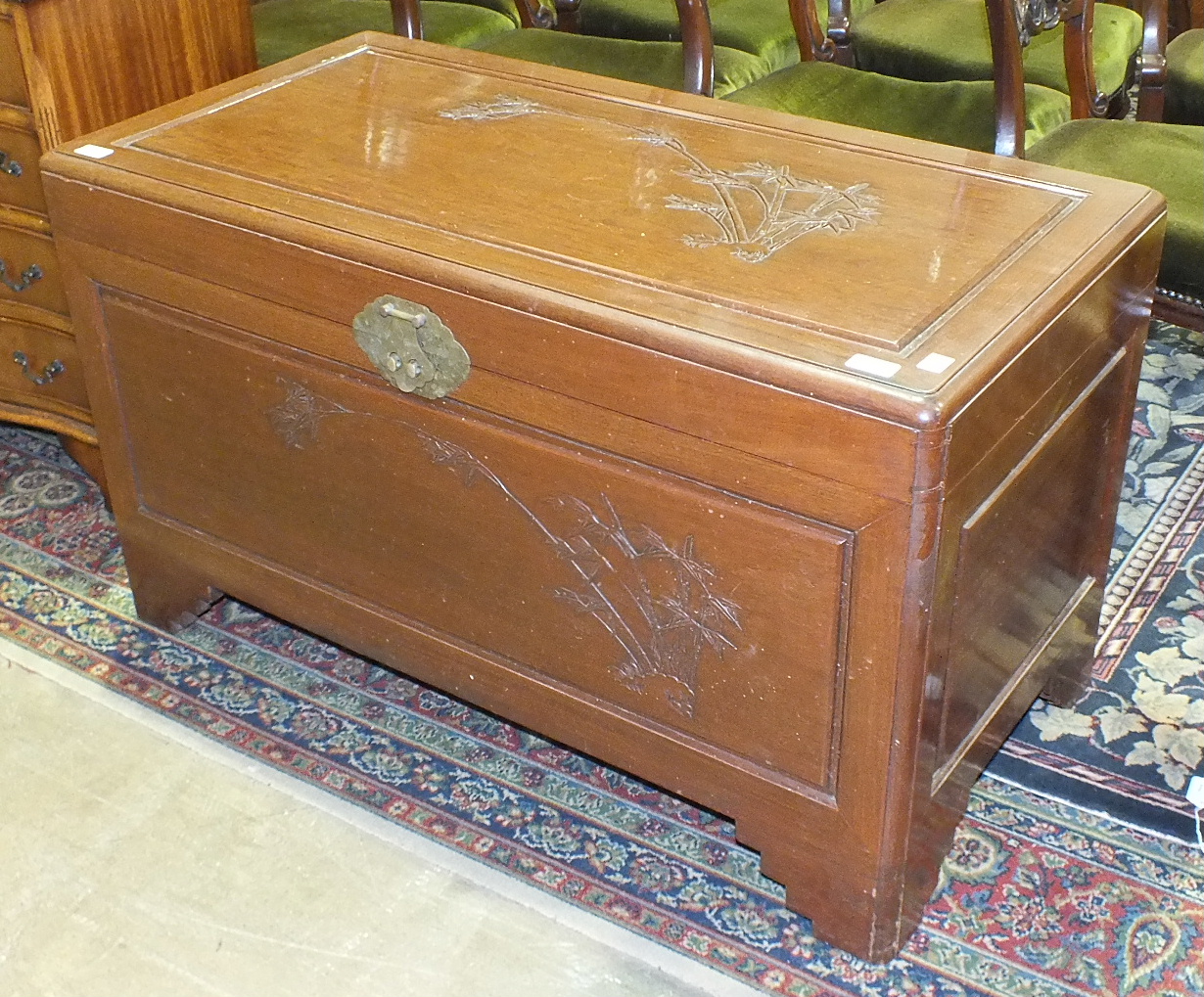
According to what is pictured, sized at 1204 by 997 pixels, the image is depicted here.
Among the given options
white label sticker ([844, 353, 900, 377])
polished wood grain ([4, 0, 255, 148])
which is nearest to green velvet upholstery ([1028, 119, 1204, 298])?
white label sticker ([844, 353, 900, 377])

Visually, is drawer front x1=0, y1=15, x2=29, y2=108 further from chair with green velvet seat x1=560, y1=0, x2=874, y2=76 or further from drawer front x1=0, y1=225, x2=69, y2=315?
chair with green velvet seat x1=560, y1=0, x2=874, y2=76

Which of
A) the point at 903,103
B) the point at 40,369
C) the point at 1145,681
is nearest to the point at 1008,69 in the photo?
the point at 903,103

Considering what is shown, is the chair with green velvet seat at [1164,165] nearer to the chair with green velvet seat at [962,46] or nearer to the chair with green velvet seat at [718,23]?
the chair with green velvet seat at [962,46]

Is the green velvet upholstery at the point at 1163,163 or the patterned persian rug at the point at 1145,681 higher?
the green velvet upholstery at the point at 1163,163

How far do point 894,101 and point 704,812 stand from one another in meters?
1.36

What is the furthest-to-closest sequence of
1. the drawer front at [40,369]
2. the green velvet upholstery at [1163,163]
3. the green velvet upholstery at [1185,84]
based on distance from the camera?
the green velvet upholstery at [1185,84]
the drawer front at [40,369]
the green velvet upholstery at [1163,163]

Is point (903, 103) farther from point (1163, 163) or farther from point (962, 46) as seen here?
point (1163, 163)

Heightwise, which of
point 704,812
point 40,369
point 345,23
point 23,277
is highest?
point 345,23

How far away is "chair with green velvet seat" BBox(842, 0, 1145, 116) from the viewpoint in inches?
106

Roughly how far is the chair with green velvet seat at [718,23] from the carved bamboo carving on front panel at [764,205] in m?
1.14

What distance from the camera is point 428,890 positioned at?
1636mm

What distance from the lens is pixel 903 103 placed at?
2.50 meters

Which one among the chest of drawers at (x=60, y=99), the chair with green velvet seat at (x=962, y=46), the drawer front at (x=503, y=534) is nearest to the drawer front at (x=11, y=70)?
the chest of drawers at (x=60, y=99)

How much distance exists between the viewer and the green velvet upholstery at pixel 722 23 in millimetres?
2770
